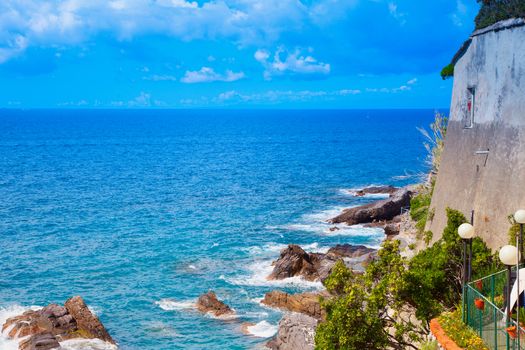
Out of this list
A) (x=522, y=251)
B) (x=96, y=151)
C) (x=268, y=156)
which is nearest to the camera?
(x=522, y=251)

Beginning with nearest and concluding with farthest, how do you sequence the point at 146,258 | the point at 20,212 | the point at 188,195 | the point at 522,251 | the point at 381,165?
1. the point at 522,251
2. the point at 146,258
3. the point at 20,212
4. the point at 188,195
5. the point at 381,165

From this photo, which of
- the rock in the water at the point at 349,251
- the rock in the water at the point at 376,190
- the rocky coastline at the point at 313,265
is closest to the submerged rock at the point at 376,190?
the rock in the water at the point at 376,190

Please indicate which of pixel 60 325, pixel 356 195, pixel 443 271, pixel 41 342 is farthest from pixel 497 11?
pixel 356 195

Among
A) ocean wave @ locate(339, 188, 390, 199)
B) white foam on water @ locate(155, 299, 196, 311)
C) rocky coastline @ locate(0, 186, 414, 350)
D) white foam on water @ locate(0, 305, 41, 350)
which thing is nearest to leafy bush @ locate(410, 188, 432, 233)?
rocky coastline @ locate(0, 186, 414, 350)

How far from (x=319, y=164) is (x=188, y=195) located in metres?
35.1

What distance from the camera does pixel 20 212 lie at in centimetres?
Answer: 6000

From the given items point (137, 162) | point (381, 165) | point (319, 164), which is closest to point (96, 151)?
point (137, 162)

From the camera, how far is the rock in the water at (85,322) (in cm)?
2998

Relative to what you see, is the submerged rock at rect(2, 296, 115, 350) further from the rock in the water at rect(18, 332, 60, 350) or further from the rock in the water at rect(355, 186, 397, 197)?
the rock in the water at rect(355, 186, 397, 197)

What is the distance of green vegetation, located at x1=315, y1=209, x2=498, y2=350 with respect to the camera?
55.8 ft

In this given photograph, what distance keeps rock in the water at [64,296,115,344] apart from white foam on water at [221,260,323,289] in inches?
397

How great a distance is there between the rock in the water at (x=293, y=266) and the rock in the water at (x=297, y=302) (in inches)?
154

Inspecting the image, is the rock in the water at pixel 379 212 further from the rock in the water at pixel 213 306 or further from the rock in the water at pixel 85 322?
the rock in the water at pixel 85 322

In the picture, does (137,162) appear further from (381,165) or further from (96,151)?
(381,165)
